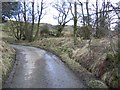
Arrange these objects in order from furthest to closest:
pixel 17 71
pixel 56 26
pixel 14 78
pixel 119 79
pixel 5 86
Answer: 1. pixel 56 26
2. pixel 17 71
3. pixel 14 78
4. pixel 5 86
5. pixel 119 79

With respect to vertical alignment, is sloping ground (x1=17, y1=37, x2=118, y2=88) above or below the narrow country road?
above

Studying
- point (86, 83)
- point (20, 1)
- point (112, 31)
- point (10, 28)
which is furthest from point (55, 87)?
point (10, 28)

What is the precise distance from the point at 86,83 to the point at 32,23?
113 ft

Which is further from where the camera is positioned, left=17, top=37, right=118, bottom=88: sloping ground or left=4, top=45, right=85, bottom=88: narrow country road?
left=4, top=45, right=85, bottom=88: narrow country road

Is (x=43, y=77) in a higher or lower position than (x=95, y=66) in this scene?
lower

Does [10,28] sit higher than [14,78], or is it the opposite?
[10,28]

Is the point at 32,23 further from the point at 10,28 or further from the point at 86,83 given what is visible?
the point at 86,83

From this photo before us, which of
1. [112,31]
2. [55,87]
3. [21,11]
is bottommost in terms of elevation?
[55,87]

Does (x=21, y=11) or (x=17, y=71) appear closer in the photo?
(x=17, y=71)

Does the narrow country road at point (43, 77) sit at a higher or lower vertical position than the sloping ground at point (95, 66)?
lower

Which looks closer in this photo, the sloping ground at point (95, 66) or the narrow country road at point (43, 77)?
the sloping ground at point (95, 66)

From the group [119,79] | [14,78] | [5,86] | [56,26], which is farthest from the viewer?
[56,26]

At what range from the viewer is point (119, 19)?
12055mm

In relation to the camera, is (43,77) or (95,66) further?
(95,66)
